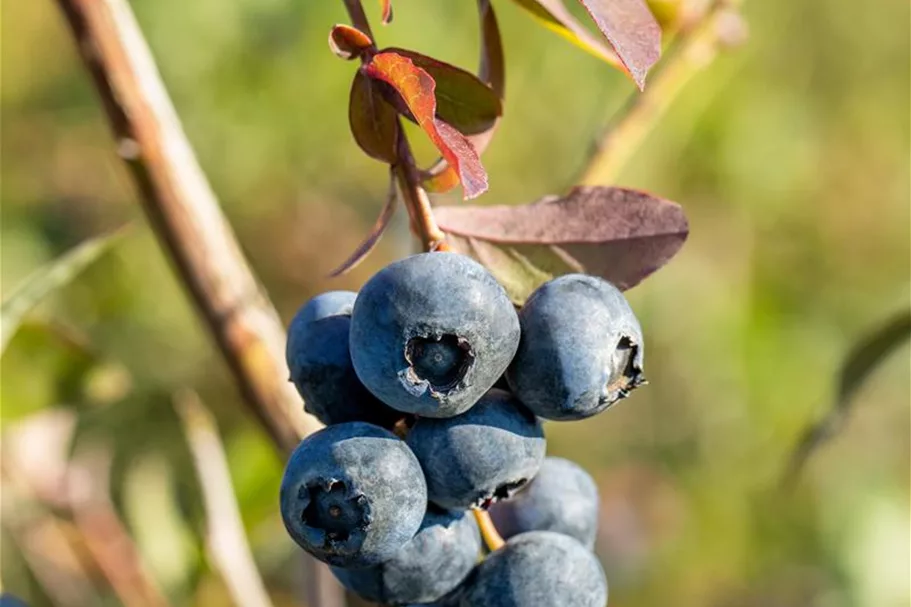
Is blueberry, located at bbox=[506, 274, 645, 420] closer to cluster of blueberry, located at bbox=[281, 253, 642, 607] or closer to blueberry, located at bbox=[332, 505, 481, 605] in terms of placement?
cluster of blueberry, located at bbox=[281, 253, 642, 607]

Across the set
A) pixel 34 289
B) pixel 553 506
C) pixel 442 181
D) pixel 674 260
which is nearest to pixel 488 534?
pixel 553 506

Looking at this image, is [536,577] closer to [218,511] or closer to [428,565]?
[428,565]

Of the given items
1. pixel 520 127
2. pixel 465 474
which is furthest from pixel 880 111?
pixel 465 474

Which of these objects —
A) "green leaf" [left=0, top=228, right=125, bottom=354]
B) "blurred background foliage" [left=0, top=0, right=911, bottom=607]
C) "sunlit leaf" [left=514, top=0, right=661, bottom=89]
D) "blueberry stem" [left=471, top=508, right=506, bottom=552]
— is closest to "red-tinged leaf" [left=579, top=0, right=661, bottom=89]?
"sunlit leaf" [left=514, top=0, right=661, bottom=89]

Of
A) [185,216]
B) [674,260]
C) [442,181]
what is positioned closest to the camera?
[442,181]

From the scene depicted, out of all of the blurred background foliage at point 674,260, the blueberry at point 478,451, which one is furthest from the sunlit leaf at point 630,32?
the blurred background foliage at point 674,260

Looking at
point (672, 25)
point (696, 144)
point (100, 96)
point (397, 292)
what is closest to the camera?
point (397, 292)

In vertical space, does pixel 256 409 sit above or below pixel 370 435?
below

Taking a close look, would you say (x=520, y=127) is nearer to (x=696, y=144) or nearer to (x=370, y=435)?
(x=696, y=144)
